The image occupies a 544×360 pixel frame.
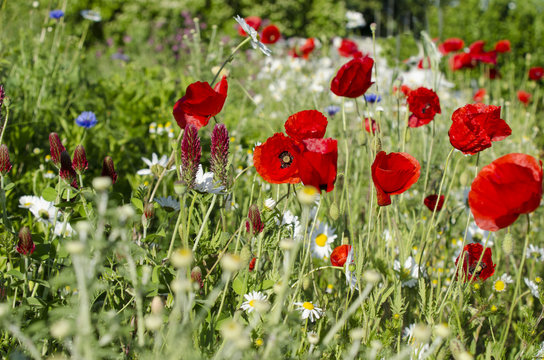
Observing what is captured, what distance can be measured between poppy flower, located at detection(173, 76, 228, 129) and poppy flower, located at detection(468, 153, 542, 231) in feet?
2.20

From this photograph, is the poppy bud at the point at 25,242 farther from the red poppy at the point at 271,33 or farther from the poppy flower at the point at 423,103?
the red poppy at the point at 271,33

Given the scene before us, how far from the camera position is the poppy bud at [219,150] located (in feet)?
3.68

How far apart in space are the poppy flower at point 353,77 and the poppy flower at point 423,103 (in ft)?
0.70

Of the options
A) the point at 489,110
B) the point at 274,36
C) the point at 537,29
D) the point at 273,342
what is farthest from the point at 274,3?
the point at 273,342

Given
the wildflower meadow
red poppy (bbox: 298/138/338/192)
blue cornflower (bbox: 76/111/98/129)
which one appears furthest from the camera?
blue cornflower (bbox: 76/111/98/129)

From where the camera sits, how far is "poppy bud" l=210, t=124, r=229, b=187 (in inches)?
44.1

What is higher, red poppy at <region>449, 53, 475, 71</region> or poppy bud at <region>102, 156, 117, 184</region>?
red poppy at <region>449, 53, 475, 71</region>

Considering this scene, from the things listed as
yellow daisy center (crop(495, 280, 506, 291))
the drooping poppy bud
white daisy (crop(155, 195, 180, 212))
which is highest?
Answer: the drooping poppy bud

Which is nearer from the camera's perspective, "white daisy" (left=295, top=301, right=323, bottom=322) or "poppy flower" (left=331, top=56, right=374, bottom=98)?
"white daisy" (left=295, top=301, right=323, bottom=322)

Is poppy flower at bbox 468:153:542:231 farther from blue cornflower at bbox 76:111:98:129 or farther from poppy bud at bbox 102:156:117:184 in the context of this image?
blue cornflower at bbox 76:111:98:129

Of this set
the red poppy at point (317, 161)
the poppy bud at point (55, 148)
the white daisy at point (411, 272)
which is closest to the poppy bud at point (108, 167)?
the poppy bud at point (55, 148)

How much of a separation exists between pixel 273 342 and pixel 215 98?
686 mm

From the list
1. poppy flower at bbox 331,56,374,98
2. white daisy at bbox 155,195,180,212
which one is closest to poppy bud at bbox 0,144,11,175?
white daisy at bbox 155,195,180,212

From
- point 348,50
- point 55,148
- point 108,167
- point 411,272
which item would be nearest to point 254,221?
point 108,167
